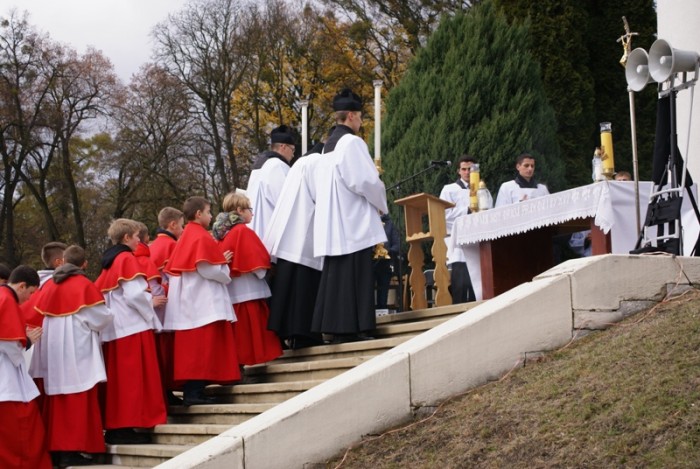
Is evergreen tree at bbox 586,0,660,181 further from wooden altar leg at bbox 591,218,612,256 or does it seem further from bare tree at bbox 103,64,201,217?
bare tree at bbox 103,64,201,217

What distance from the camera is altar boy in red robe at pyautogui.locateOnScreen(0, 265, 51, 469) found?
8.41 m

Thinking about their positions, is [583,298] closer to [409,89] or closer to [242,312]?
[242,312]

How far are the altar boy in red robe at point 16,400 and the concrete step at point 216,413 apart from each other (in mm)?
1165

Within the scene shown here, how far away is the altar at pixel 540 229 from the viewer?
933cm

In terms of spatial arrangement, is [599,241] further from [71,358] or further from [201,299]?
[71,358]

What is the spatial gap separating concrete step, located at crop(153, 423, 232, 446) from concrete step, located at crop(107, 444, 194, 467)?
12 cm

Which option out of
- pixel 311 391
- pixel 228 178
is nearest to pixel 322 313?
pixel 311 391

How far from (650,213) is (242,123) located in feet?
86.7

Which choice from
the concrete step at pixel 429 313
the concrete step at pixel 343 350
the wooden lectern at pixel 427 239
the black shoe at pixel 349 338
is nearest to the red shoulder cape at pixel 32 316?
the concrete step at pixel 343 350

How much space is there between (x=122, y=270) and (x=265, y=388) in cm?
169

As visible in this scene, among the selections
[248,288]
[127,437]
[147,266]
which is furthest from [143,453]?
[248,288]

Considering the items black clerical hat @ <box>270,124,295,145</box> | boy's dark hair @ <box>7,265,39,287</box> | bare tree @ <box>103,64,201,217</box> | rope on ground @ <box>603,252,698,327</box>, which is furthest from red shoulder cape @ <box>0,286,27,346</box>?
bare tree @ <box>103,64,201,217</box>

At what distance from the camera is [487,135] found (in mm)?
17844

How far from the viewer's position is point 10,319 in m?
8.44
